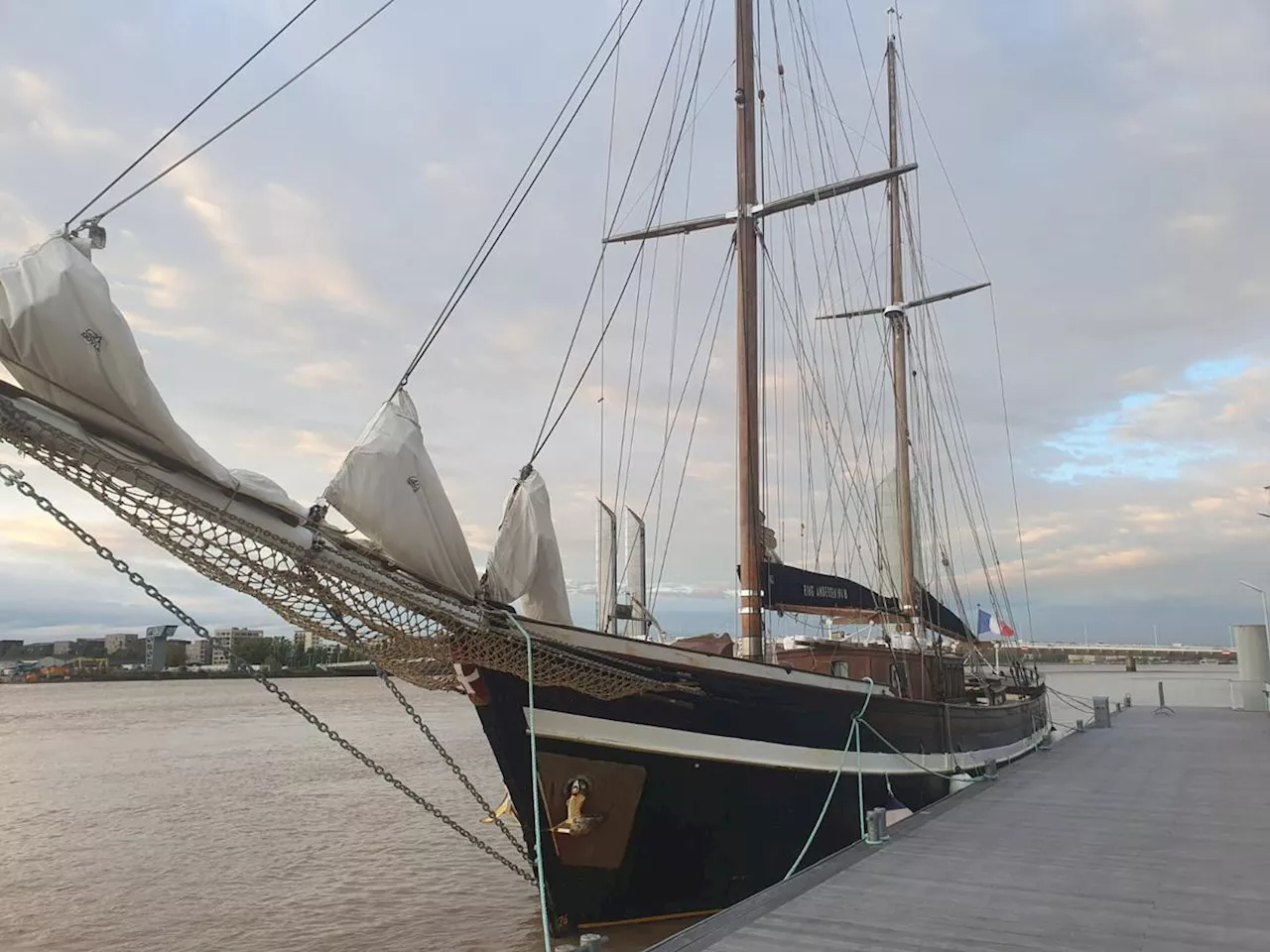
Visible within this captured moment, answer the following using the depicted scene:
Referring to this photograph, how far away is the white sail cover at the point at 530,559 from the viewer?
8.25 meters

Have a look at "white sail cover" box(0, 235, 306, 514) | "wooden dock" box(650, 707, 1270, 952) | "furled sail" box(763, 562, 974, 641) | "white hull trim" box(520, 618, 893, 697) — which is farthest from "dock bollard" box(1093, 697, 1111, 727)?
"white sail cover" box(0, 235, 306, 514)

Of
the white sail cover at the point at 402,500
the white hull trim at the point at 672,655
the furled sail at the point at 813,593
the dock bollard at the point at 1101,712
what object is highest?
the white sail cover at the point at 402,500

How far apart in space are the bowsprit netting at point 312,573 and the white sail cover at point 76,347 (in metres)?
0.14

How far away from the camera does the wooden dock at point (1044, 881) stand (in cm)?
612

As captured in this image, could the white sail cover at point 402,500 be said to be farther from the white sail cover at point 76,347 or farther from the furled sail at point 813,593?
the furled sail at point 813,593

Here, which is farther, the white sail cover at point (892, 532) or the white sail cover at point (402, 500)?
the white sail cover at point (892, 532)

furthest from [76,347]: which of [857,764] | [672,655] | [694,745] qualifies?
[857,764]

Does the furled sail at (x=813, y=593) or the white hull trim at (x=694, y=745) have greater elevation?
the furled sail at (x=813, y=593)

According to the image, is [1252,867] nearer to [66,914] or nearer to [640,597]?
[640,597]

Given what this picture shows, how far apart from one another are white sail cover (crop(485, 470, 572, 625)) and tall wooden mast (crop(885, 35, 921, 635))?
1154 centimetres

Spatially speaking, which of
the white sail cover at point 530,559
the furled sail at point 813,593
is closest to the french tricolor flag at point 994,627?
the furled sail at point 813,593

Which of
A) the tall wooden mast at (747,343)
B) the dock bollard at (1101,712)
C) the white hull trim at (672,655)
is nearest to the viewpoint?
the white hull trim at (672,655)

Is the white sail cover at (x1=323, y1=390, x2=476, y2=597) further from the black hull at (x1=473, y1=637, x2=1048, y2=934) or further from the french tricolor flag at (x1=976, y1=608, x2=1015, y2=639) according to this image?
the french tricolor flag at (x1=976, y1=608, x2=1015, y2=639)

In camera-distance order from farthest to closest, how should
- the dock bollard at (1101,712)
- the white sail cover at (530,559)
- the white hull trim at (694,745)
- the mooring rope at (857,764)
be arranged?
the dock bollard at (1101,712), the mooring rope at (857,764), the white hull trim at (694,745), the white sail cover at (530,559)
